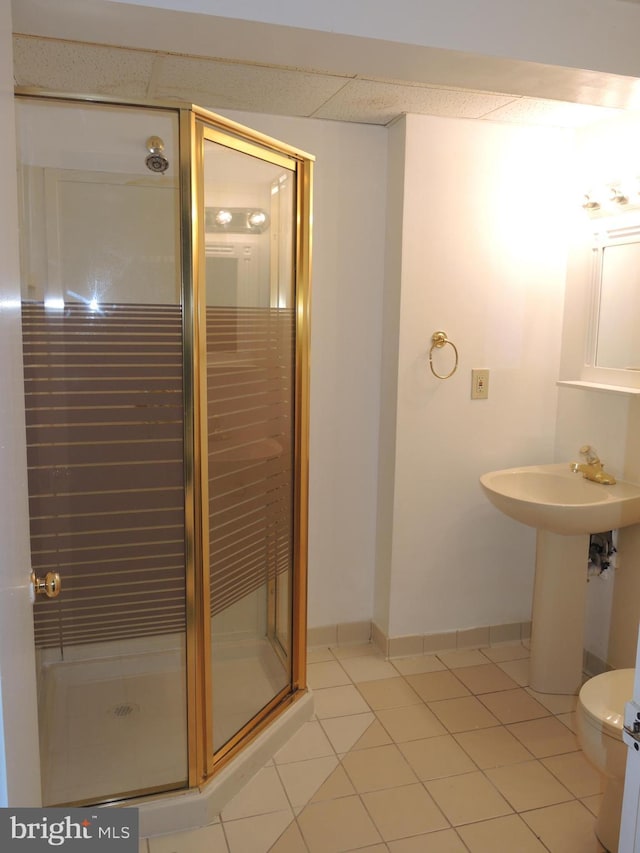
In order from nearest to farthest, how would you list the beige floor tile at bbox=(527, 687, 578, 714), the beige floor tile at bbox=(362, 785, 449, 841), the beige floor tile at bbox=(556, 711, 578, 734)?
1. the beige floor tile at bbox=(362, 785, 449, 841)
2. the beige floor tile at bbox=(556, 711, 578, 734)
3. the beige floor tile at bbox=(527, 687, 578, 714)

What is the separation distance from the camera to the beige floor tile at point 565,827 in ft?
6.70

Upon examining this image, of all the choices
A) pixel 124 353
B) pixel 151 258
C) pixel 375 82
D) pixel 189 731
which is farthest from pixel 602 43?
pixel 189 731

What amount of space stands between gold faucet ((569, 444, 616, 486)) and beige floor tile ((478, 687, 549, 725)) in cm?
93

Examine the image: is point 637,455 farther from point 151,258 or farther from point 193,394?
point 151,258

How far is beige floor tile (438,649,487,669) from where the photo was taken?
312cm

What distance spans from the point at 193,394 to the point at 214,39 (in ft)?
3.02

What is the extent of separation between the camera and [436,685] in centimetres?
294

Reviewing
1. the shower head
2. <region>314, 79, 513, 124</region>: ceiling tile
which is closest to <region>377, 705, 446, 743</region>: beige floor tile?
the shower head

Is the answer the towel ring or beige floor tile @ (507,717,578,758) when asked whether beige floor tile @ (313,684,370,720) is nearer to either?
beige floor tile @ (507,717,578,758)

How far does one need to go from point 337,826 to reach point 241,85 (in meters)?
2.46

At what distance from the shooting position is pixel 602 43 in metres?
1.89

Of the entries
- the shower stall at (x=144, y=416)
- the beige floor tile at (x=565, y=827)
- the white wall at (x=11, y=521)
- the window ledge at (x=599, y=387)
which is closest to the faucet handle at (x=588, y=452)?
the window ledge at (x=599, y=387)

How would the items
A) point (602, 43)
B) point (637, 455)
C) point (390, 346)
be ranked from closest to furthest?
point (602, 43) < point (637, 455) < point (390, 346)

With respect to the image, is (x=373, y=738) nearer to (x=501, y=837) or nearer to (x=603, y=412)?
(x=501, y=837)
